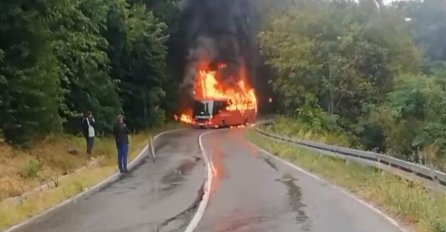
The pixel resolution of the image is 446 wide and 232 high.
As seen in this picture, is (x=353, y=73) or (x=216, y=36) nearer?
(x=353, y=73)

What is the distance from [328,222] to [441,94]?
100.0 ft

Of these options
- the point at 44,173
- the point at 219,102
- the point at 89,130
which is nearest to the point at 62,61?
the point at 89,130

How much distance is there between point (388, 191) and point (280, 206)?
247cm

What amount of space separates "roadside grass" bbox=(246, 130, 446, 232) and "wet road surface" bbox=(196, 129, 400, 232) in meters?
0.46

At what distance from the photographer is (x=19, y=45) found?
73.9ft

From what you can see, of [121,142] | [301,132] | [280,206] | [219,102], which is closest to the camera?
[280,206]

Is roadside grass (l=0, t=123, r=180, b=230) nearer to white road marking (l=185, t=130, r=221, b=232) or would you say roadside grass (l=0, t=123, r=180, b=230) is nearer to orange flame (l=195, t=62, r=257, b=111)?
white road marking (l=185, t=130, r=221, b=232)

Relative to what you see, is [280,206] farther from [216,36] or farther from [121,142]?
[216,36]

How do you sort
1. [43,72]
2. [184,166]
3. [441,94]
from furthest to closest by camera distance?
[441,94], [184,166], [43,72]

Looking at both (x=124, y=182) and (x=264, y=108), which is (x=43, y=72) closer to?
(x=124, y=182)

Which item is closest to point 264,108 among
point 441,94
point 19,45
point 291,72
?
point 291,72

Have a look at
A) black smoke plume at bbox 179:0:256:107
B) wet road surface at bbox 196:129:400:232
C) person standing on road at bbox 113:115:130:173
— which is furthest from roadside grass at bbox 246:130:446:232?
black smoke plume at bbox 179:0:256:107

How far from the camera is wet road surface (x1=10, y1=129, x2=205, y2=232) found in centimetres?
1181

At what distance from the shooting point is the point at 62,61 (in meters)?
30.5
